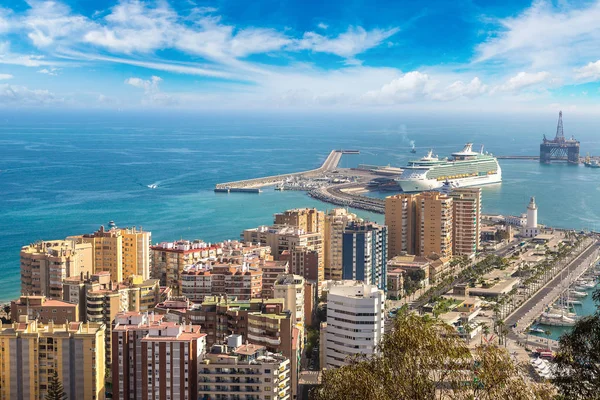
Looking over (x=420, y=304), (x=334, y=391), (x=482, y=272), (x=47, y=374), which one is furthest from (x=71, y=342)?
(x=482, y=272)

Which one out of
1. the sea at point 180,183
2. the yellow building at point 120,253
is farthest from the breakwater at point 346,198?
the yellow building at point 120,253

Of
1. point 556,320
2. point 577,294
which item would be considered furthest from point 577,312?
point 577,294

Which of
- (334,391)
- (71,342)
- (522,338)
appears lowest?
(522,338)

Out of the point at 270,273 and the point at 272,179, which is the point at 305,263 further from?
the point at 272,179

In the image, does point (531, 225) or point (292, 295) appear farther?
point (531, 225)

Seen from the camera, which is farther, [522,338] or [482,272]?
[482,272]

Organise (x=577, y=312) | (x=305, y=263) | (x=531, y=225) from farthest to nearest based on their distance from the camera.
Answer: (x=531, y=225) → (x=305, y=263) → (x=577, y=312)

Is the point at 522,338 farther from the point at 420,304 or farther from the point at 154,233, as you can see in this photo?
the point at 154,233

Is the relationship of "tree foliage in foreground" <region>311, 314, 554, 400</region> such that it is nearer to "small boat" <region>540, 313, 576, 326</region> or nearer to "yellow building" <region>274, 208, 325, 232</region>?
"small boat" <region>540, 313, 576, 326</region>
